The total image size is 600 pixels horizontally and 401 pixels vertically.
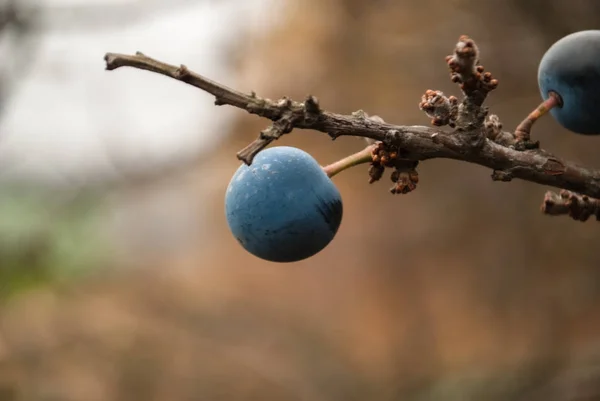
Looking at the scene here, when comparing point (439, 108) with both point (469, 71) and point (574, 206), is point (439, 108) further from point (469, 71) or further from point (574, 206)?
point (574, 206)

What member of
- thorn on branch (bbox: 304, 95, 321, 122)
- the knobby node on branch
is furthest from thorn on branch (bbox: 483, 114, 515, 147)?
thorn on branch (bbox: 304, 95, 321, 122)

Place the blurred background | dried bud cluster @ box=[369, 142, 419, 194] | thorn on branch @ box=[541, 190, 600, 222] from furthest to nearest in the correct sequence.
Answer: the blurred background, thorn on branch @ box=[541, 190, 600, 222], dried bud cluster @ box=[369, 142, 419, 194]

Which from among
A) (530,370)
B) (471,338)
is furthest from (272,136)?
(471,338)

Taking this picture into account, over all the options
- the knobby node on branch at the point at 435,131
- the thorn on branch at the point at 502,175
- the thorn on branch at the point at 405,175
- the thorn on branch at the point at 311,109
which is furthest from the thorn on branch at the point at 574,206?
the thorn on branch at the point at 311,109

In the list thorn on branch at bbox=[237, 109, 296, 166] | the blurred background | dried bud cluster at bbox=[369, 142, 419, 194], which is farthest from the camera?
the blurred background

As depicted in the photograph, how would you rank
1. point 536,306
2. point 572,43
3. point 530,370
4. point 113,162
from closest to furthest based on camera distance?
point 572,43, point 530,370, point 536,306, point 113,162

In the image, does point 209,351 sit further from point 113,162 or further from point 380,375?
point 113,162

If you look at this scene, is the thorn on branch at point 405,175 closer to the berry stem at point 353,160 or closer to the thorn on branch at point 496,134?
the berry stem at point 353,160

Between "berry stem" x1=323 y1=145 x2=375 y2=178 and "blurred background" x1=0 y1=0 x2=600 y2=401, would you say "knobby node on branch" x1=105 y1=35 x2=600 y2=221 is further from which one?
"blurred background" x1=0 y1=0 x2=600 y2=401
